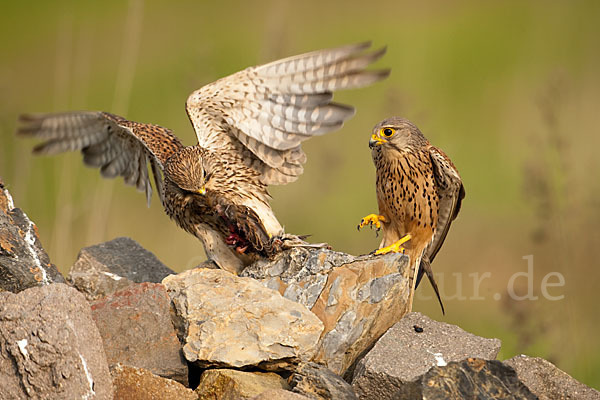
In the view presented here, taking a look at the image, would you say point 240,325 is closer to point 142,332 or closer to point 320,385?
point 142,332

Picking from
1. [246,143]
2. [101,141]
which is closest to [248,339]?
[246,143]

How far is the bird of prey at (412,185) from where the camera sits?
6129mm

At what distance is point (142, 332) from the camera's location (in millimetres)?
4605

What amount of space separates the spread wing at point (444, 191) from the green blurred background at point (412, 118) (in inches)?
17.6

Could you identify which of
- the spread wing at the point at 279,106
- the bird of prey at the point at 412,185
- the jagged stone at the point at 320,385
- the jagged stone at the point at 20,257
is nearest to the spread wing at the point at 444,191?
the bird of prey at the point at 412,185

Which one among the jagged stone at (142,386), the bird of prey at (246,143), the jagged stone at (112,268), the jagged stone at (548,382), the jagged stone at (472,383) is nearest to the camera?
the jagged stone at (472,383)

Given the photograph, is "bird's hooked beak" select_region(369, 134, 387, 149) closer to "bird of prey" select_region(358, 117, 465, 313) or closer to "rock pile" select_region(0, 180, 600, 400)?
"bird of prey" select_region(358, 117, 465, 313)

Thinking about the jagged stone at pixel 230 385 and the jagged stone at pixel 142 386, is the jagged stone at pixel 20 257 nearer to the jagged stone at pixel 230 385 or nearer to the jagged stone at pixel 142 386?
the jagged stone at pixel 142 386

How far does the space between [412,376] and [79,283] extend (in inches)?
89.2

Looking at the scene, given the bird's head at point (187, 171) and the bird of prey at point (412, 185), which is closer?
the bird's head at point (187, 171)

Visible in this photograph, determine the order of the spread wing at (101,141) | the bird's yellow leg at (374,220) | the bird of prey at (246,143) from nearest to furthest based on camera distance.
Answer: the bird of prey at (246,143)
the bird's yellow leg at (374,220)
the spread wing at (101,141)

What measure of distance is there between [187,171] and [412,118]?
2.24 meters

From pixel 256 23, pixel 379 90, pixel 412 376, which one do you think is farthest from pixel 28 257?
pixel 256 23

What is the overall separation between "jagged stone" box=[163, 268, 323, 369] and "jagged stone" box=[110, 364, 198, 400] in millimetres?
252
